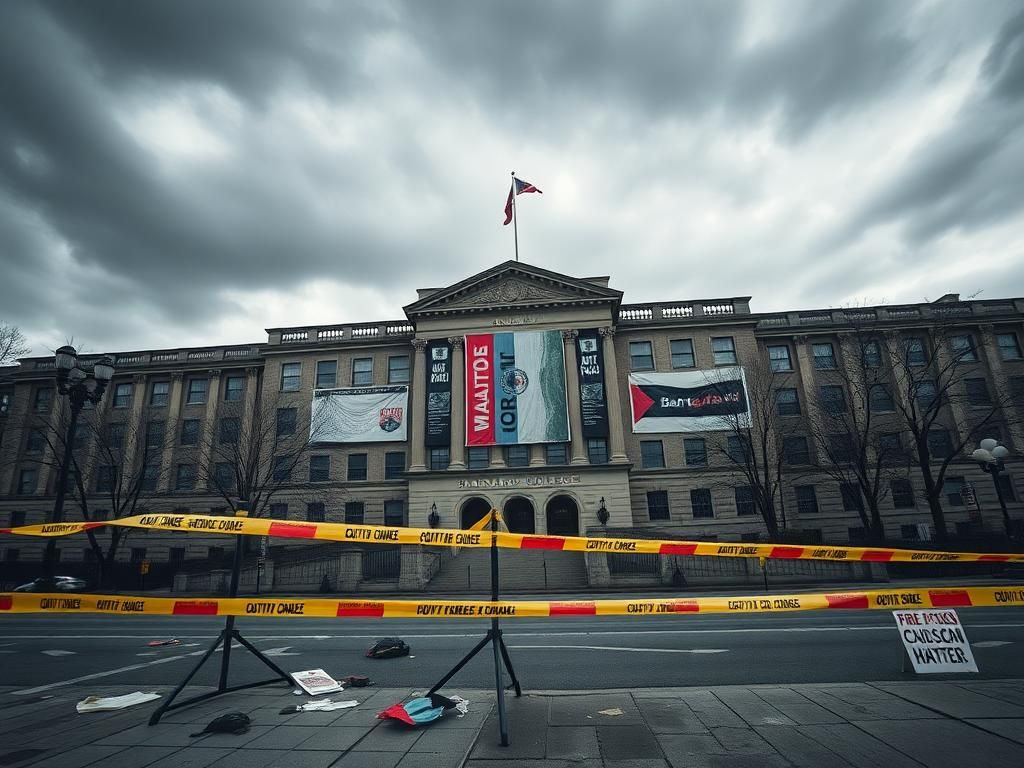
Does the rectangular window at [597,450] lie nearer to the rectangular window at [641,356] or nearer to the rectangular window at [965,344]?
the rectangular window at [641,356]

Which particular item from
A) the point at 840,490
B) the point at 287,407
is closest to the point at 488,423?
the point at 287,407

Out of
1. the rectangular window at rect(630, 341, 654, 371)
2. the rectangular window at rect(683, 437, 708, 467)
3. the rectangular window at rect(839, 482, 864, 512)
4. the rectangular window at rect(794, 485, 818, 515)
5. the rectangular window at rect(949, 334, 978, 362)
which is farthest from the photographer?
the rectangular window at rect(630, 341, 654, 371)

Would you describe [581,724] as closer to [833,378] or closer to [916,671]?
→ [916,671]

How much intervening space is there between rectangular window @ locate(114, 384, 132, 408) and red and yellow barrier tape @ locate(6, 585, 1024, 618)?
42.7m

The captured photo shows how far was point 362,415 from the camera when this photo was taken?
117ft

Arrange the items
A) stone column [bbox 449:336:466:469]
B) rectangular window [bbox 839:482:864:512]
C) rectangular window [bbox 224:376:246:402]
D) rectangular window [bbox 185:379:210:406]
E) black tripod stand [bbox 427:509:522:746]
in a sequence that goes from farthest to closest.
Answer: rectangular window [bbox 185:379:210:406] < rectangular window [bbox 224:376:246:402] < stone column [bbox 449:336:466:469] < rectangular window [bbox 839:482:864:512] < black tripod stand [bbox 427:509:522:746]

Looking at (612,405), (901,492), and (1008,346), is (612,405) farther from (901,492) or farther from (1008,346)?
(1008,346)

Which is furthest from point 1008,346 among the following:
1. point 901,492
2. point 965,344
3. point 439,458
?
point 439,458

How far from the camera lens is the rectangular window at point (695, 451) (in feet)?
110

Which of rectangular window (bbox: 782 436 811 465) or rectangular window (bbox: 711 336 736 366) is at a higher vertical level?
rectangular window (bbox: 711 336 736 366)

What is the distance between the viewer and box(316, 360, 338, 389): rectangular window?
1501 inches

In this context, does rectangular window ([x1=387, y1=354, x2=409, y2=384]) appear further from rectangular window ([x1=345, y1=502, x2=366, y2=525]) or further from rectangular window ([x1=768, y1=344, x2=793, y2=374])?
rectangular window ([x1=768, y1=344, x2=793, y2=374])

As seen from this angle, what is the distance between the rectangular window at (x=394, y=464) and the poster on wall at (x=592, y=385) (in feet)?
41.3

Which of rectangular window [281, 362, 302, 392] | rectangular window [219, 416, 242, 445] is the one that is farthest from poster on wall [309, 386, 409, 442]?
rectangular window [219, 416, 242, 445]
